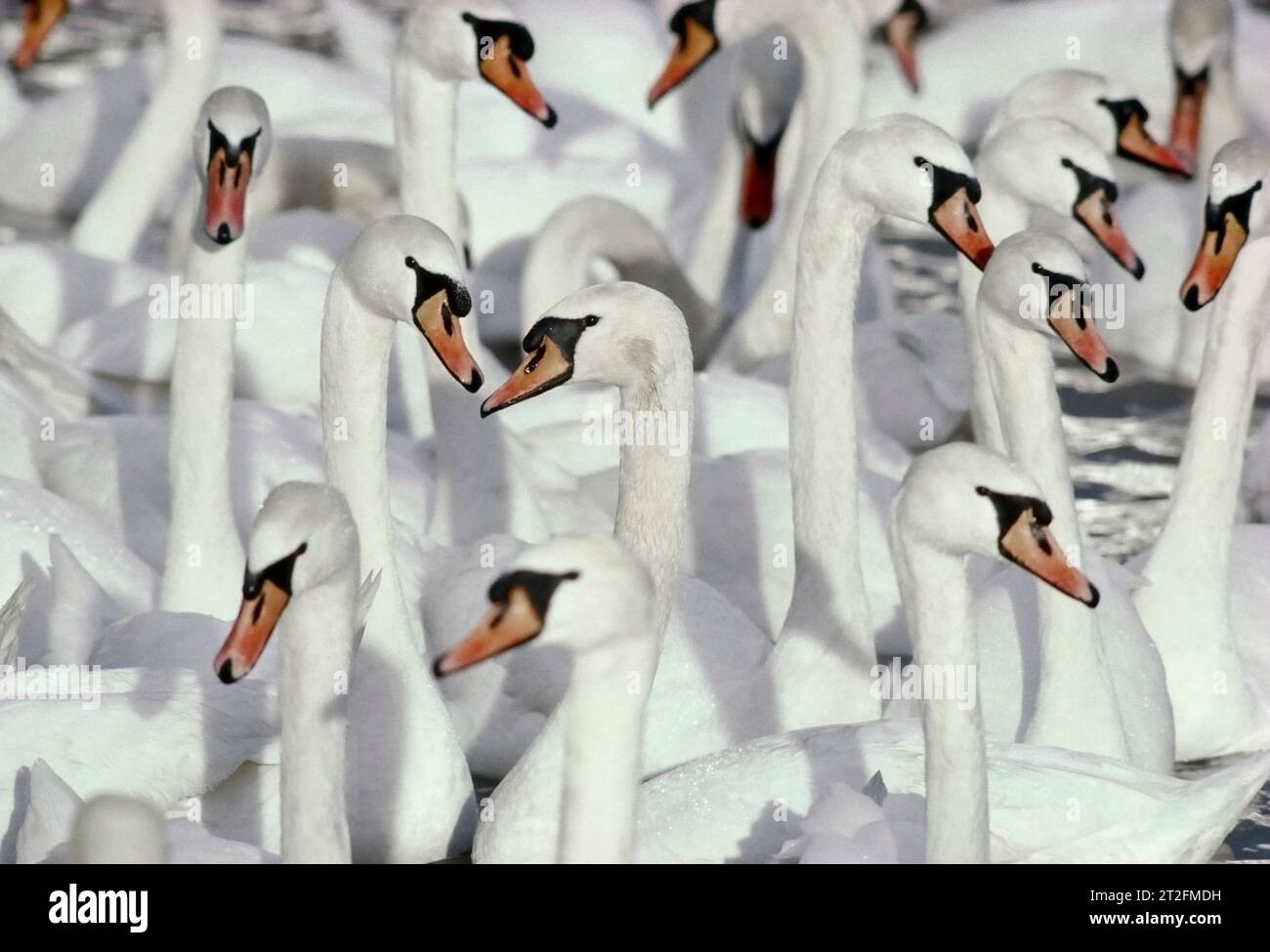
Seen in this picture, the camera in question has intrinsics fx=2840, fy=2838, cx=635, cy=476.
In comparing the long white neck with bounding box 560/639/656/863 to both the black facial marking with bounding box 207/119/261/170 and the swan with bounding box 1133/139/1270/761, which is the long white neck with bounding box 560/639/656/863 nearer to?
the black facial marking with bounding box 207/119/261/170

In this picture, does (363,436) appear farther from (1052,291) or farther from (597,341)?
(1052,291)

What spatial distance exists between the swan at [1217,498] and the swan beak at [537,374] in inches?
74.2

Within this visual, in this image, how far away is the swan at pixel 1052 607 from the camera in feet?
20.3

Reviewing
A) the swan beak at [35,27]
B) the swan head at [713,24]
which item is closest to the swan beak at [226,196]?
the swan head at [713,24]

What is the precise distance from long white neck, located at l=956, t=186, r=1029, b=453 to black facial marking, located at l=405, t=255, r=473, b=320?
1613 mm

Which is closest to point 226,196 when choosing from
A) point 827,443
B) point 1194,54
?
point 827,443

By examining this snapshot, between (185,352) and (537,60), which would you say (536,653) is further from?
(537,60)

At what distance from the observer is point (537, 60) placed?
40.9ft

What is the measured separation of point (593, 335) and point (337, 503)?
2.73 ft

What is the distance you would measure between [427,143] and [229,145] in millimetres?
1221

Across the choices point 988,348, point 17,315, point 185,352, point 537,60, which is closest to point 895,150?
point 988,348

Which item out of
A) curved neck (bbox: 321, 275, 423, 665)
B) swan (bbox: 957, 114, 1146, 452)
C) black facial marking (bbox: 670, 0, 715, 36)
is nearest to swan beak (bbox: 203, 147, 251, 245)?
curved neck (bbox: 321, 275, 423, 665)

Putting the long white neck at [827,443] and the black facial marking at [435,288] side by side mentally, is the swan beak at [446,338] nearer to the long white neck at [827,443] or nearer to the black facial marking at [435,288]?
the black facial marking at [435,288]
